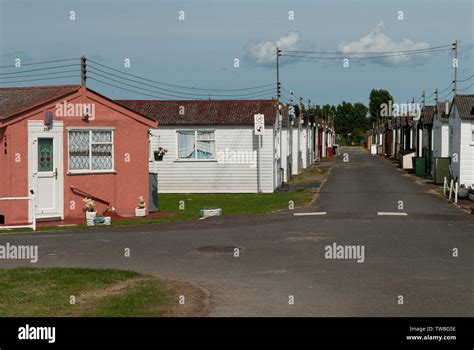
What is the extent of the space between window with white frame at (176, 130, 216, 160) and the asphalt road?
10.3m

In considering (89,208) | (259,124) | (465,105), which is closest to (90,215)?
(89,208)

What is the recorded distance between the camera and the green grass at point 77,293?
32.0 ft

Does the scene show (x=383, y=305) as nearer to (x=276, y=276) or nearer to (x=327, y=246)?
(x=276, y=276)

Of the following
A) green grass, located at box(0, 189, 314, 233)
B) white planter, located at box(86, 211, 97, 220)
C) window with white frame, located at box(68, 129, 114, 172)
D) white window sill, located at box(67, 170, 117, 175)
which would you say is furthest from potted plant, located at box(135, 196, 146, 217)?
white planter, located at box(86, 211, 97, 220)

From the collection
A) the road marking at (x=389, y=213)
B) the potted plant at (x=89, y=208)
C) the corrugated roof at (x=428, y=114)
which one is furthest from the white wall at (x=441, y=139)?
the potted plant at (x=89, y=208)

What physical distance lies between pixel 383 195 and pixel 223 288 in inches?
801

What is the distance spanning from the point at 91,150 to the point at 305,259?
11014 mm

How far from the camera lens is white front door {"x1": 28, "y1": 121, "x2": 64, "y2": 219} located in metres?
21.8

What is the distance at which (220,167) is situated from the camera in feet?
111

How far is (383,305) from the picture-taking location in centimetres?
1007

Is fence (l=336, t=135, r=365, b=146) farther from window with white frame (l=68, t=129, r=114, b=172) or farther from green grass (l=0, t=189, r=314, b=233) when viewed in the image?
window with white frame (l=68, t=129, r=114, b=172)

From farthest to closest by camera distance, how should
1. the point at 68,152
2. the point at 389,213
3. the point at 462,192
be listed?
the point at 462,192
the point at 389,213
the point at 68,152

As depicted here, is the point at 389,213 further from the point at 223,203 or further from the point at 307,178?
the point at 307,178
